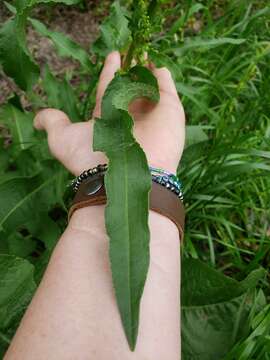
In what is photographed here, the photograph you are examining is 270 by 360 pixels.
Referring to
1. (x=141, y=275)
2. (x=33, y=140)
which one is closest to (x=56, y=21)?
(x=33, y=140)

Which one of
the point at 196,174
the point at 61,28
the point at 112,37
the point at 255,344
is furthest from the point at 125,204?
the point at 61,28

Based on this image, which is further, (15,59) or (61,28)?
(61,28)

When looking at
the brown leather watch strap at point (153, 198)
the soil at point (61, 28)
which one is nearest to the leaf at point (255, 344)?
the brown leather watch strap at point (153, 198)

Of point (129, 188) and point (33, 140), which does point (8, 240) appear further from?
point (129, 188)

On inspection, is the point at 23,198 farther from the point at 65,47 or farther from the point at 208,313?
the point at 208,313

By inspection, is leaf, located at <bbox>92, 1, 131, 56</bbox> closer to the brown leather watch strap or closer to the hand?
the hand

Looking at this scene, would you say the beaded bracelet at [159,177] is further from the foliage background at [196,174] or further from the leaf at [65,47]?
the leaf at [65,47]
